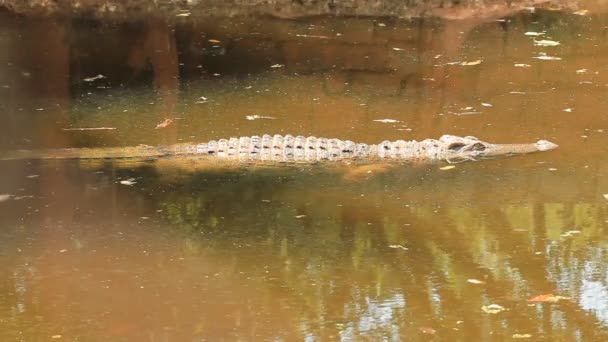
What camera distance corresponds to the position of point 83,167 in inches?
286

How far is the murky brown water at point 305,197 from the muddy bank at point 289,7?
77 cm

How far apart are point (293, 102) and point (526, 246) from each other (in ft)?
10.8

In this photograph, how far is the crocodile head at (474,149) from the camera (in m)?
7.51

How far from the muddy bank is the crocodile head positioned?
4.33m

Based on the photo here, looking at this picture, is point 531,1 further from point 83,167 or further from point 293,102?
point 83,167

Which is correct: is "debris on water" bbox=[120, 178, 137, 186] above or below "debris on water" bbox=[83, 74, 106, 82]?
below

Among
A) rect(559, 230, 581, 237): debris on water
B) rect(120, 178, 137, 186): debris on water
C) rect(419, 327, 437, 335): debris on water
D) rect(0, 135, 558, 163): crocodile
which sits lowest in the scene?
rect(419, 327, 437, 335): debris on water

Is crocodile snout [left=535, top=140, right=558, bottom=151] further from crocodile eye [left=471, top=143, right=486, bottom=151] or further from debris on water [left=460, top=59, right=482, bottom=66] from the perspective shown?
debris on water [left=460, top=59, right=482, bottom=66]

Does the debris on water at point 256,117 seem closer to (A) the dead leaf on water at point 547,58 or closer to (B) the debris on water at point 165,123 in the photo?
(B) the debris on water at point 165,123

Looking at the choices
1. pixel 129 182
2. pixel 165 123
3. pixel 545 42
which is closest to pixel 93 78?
pixel 165 123

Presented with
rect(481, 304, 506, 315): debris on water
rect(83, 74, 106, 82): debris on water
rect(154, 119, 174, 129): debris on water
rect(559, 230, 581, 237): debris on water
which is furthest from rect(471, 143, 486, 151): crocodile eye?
rect(83, 74, 106, 82): debris on water

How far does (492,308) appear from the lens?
5.20m

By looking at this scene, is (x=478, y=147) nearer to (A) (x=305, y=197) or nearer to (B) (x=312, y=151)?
(B) (x=312, y=151)

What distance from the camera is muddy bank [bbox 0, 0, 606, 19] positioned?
11.8 m
